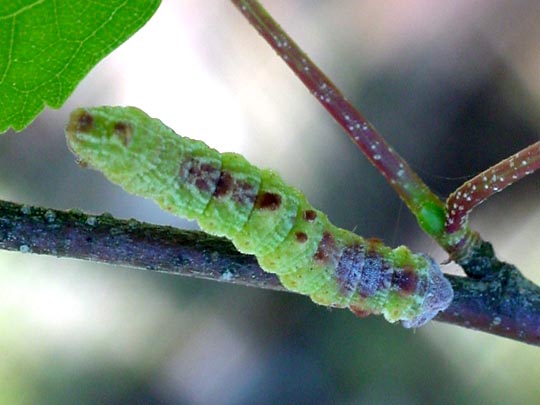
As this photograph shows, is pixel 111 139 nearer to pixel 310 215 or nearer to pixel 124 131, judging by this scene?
pixel 124 131

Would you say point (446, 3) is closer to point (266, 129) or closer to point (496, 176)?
point (266, 129)

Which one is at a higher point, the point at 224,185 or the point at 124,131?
the point at 124,131

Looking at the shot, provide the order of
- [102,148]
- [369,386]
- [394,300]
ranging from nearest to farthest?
[102,148] → [394,300] → [369,386]

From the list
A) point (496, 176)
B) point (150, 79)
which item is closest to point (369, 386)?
point (150, 79)

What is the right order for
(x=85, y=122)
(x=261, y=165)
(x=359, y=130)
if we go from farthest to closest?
(x=261, y=165)
(x=359, y=130)
(x=85, y=122)

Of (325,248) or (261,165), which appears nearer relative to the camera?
(325,248)

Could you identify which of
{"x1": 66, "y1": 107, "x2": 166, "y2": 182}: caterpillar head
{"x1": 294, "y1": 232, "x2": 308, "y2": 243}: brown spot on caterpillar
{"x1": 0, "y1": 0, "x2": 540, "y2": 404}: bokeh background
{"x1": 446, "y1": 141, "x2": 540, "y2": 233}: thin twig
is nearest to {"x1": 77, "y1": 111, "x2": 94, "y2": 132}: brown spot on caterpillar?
{"x1": 66, "y1": 107, "x2": 166, "y2": 182}: caterpillar head

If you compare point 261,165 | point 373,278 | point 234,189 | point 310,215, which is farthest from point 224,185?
point 261,165

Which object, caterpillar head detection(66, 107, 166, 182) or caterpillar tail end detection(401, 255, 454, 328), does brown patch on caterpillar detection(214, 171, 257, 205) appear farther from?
caterpillar tail end detection(401, 255, 454, 328)
